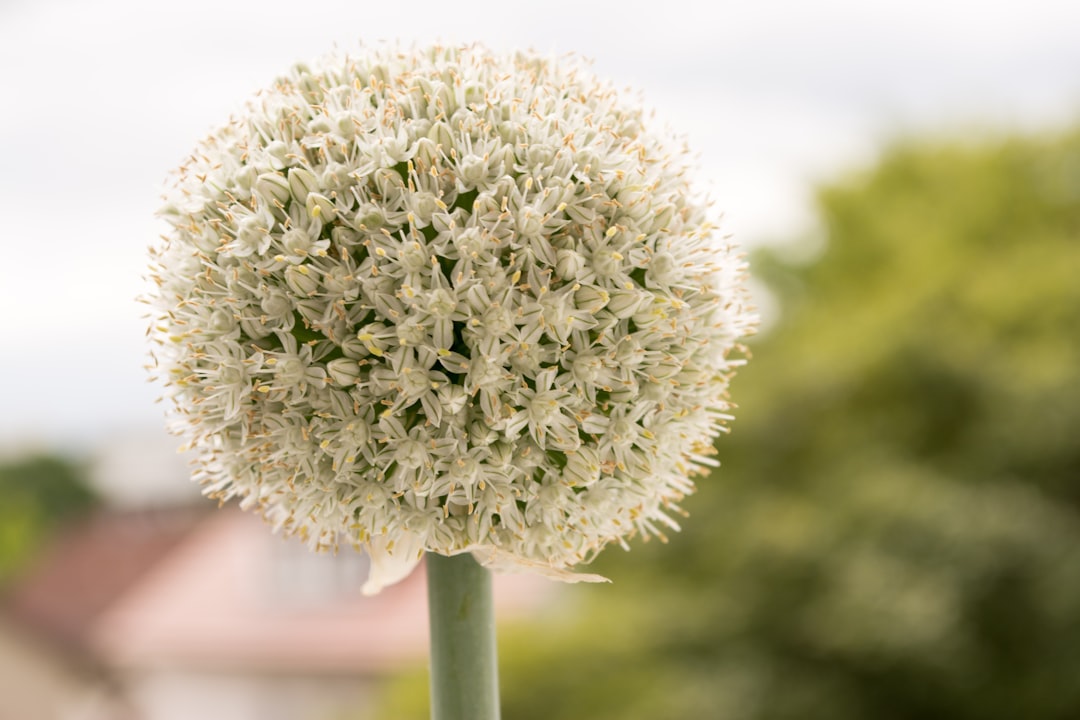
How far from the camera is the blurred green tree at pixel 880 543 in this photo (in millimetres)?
10852

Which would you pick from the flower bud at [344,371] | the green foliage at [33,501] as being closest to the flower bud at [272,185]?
the flower bud at [344,371]

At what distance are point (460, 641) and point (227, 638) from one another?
1748 centimetres

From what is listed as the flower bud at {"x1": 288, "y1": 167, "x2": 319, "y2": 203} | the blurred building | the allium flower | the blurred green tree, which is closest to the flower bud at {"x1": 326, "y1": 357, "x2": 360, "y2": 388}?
the allium flower

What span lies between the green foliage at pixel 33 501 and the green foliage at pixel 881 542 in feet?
83.0

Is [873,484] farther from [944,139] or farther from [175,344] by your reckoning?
[175,344]

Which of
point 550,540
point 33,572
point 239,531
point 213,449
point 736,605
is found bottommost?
point 550,540

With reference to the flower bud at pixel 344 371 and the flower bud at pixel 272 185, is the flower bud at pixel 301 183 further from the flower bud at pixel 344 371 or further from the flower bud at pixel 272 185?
the flower bud at pixel 344 371

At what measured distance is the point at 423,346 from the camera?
1344 millimetres

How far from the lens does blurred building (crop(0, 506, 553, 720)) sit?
1641 centimetres

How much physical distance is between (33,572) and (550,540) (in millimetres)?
31548

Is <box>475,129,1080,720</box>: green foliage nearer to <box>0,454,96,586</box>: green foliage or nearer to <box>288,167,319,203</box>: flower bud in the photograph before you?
<box>288,167,319,203</box>: flower bud

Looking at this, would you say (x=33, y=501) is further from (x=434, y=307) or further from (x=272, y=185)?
(x=434, y=307)

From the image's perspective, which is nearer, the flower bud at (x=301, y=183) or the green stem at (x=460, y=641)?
the flower bud at (x=301, y=183)

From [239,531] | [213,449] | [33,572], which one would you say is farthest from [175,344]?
[33,572]
